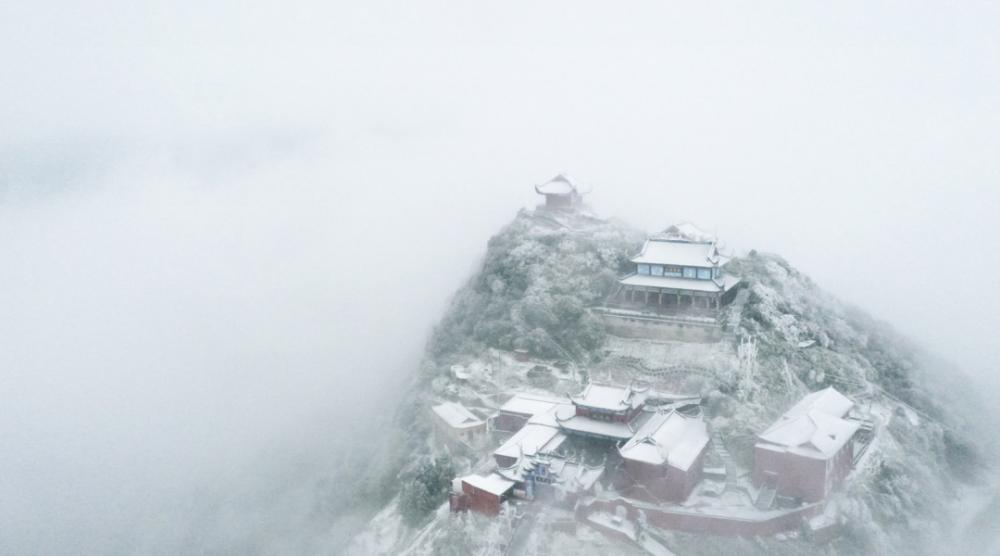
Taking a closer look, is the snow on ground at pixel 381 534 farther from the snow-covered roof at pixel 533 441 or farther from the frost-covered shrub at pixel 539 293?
the frost-covered shrub at pixel 539 293

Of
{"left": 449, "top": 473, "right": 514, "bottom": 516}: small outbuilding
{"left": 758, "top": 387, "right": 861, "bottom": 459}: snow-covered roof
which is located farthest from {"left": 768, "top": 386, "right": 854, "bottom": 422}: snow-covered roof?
{"left": 449, "top": 473, "right": 514, "bottom": 516}: small outbuilding

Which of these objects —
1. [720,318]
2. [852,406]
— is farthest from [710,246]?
[852,406]

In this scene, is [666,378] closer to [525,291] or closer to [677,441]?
[677,441]

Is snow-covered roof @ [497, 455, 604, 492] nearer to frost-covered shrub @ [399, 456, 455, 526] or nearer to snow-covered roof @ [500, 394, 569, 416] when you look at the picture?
frost-covered shrub @ [399, 456, 455, 526]

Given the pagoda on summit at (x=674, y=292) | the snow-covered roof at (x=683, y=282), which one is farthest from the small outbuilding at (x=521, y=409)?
the snow-covered roof at (x=683, y=282)

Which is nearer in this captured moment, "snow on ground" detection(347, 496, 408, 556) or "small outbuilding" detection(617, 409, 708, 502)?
"small outbuilding" detection(617, 409, 708, 502)
